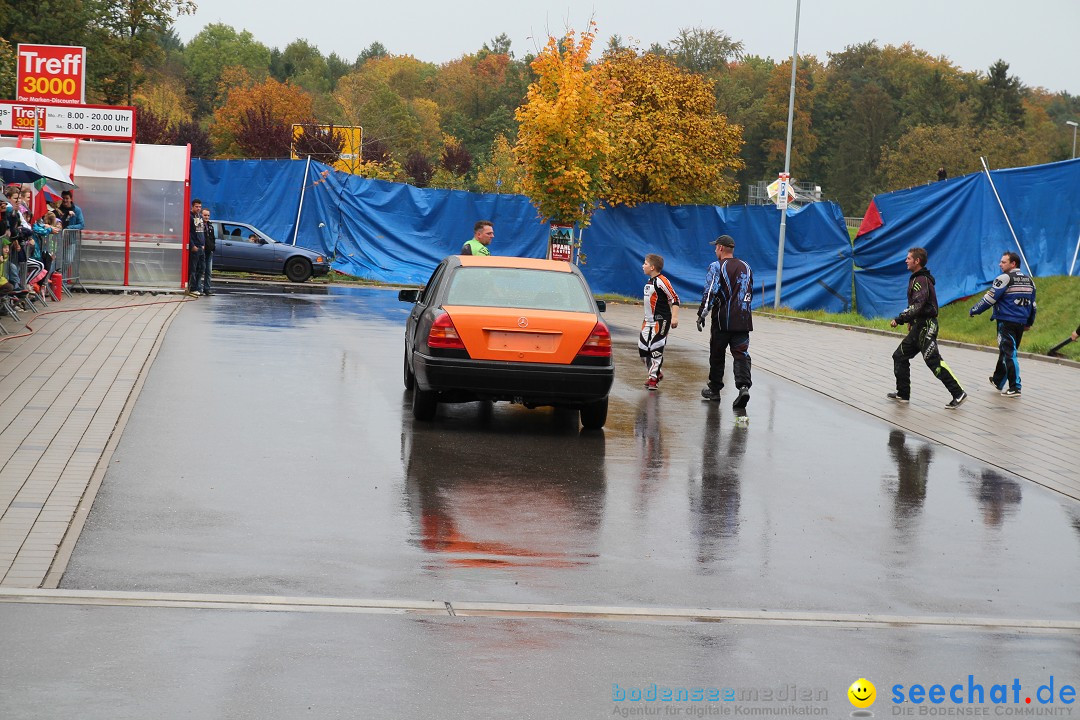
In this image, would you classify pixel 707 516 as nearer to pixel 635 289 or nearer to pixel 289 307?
pixel 289 307

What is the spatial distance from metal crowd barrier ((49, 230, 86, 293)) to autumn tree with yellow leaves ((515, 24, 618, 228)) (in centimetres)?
1124

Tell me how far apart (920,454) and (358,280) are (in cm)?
2418

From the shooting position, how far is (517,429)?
37.3 ft

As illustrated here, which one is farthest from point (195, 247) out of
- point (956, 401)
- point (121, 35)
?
point (121, 35)

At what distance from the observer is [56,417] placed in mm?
10273

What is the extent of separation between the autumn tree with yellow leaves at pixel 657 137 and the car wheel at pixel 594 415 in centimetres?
2035

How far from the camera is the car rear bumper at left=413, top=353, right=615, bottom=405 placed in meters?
10.7

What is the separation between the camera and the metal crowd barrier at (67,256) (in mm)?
21375

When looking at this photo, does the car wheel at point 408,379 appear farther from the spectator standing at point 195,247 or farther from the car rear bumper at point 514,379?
the spectator standing at point 195,247

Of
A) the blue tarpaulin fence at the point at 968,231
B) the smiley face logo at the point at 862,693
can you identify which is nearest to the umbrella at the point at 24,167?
the smiley face logo at the point at 862,693

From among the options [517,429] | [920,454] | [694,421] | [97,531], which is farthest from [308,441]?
[920,454]

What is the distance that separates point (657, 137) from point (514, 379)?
2561cm

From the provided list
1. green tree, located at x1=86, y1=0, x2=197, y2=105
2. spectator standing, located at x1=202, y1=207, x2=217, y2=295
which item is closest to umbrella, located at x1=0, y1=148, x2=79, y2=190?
spectator standing, located at x1=202, y1=207, x2=217, y2=295

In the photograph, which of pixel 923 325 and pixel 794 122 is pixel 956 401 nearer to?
pixel 923 325
